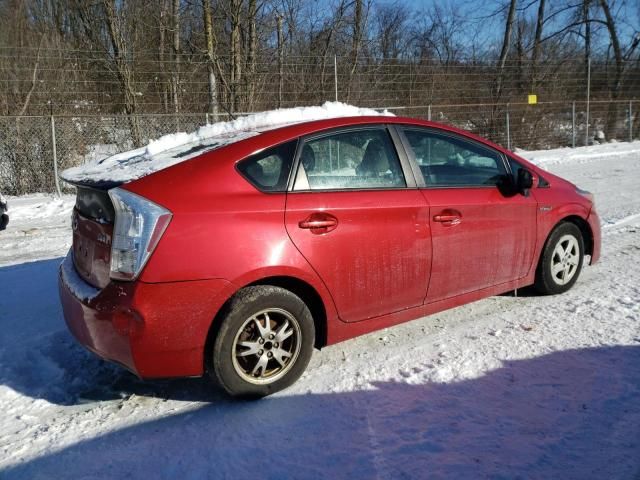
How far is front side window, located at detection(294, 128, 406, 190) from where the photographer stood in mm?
3258

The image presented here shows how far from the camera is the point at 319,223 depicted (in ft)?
10.3

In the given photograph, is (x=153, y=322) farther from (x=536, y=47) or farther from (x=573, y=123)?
(x=536, y=47)

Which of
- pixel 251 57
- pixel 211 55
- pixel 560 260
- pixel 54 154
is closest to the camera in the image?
pixel 560 260

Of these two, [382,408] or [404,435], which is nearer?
[404,435]

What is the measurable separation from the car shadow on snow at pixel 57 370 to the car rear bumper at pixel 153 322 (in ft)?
1.47

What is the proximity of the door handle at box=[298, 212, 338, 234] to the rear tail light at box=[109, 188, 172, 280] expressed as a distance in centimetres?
77

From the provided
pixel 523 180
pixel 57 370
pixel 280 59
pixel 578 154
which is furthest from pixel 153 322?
pixel 578 154

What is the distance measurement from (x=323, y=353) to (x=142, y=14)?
472 inches

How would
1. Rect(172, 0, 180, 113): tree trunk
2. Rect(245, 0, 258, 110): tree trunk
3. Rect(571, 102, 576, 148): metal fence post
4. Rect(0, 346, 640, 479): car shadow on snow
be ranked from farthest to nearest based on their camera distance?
Rect(571, 102, 576, 148): metal fence post
Rect(245, 0, 258, 110): tree trunk
Rect(172, 0, 180, 113): tree trunk
Rect(0, 346, 640, 479): car shadow on snow

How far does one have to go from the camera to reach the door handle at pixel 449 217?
363 centimetres

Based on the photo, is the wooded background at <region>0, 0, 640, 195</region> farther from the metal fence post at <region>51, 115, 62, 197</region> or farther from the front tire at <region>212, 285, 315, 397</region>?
the front tire at <region>212, 285, 315, 397</region>

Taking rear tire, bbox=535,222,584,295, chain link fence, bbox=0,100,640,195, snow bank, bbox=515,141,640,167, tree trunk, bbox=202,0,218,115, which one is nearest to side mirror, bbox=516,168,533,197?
rear tire, bbox=535,222,584,295

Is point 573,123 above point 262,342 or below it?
above

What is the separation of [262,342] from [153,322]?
0.62m
